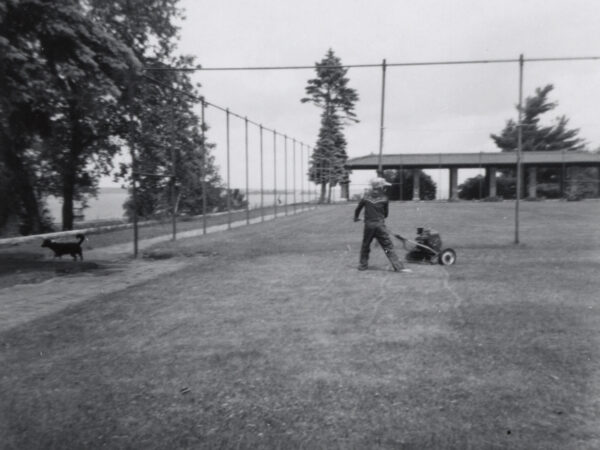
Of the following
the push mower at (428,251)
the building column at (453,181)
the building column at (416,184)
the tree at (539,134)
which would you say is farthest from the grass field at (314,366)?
the tree at (539,134)

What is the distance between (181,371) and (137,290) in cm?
390

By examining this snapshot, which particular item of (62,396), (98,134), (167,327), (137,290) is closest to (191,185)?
(98,134)

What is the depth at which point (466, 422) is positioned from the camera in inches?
133

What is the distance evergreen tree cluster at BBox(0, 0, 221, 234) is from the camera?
28.9 feet

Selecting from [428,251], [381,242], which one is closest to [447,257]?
[428,251]

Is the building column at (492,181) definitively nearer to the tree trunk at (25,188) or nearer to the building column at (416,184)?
the building column at (416,184)

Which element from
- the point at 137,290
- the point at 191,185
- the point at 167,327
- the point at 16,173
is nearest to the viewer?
the point at 167,327

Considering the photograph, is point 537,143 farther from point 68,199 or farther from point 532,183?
point 68,199

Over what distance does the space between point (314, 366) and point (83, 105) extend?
729 centimetres

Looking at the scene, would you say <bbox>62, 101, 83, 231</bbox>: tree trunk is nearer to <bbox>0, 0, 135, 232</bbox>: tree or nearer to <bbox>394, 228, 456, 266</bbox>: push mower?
<bbox>0, 0, 135, 232</bbox>: tree

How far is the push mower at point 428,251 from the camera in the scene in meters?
10.0

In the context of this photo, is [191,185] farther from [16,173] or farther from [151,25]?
[16,173]

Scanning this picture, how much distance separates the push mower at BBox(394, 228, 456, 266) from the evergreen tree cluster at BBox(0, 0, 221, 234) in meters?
5.59

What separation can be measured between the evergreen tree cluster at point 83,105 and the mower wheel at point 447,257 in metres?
6.12
